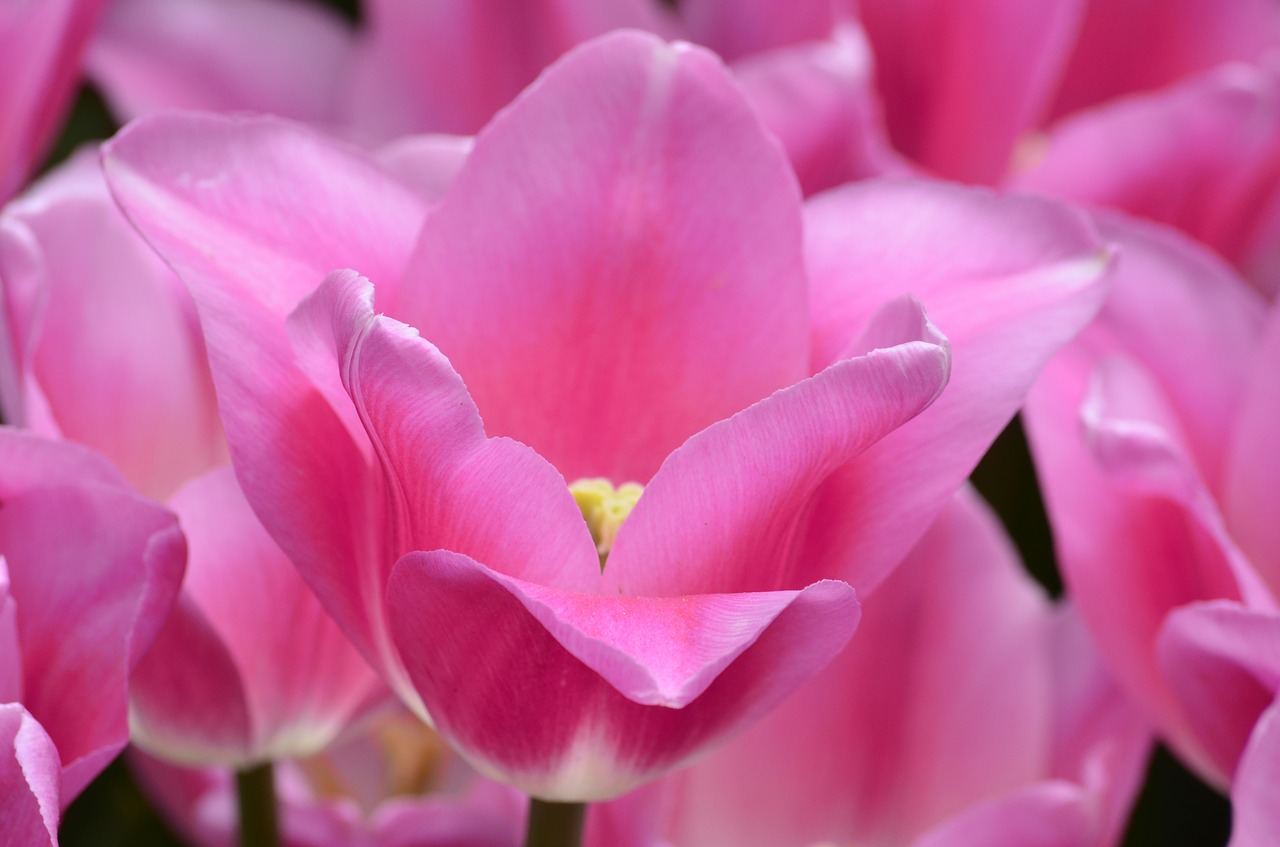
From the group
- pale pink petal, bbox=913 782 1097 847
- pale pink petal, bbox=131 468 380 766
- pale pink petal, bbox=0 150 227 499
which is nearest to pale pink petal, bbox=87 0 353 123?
pale pink petal, bbox=0 150 227 499

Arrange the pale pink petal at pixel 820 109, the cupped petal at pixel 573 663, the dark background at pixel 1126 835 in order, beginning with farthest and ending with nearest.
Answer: the dark background at pixel 1126 835 < the pale pink petal at pixel 820 109 < the cupped petal at pixel 573 663

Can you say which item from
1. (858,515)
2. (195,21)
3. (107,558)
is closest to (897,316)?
(858,515)

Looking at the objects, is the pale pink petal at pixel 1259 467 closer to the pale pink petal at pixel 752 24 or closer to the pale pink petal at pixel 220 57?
the pale pink petal at pixel 752 24

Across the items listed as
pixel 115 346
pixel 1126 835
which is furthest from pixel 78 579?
pixel 1126 835

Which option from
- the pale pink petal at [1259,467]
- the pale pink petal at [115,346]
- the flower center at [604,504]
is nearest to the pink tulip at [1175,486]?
the pale pink petal at [1259,467]

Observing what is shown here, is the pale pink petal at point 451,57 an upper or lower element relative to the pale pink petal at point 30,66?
lower

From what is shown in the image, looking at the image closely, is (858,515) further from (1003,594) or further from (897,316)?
(1003,594)
